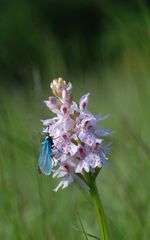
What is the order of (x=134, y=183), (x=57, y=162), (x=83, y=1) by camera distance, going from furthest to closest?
(x=83, y=1) < (x=134, y=183) < (x=57, y=162)

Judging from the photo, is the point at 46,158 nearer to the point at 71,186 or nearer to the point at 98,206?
the point at 98,206

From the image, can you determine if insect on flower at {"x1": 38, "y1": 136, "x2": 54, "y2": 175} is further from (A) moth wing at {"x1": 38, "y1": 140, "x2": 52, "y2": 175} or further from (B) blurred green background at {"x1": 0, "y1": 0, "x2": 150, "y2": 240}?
(B) blurred green background at {"x1": 0, "y1": 0, "x2": 150, "y2": 240}

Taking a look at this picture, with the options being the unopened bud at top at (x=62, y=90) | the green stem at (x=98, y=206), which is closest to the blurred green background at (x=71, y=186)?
the green stem at (x=98, y=206)

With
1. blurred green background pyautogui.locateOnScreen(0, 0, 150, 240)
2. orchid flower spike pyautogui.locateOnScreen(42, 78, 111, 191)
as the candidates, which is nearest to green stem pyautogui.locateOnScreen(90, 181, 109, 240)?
orchid flower spike pyautogui.locateOnScreen(42, 78, 111, 191)

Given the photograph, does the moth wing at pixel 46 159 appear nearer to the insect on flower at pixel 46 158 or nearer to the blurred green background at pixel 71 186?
the insect on flower at pixel 46 158

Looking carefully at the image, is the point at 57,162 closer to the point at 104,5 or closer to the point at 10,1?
the point at 104,5

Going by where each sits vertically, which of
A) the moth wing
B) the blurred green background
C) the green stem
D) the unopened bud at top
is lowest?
the green stem

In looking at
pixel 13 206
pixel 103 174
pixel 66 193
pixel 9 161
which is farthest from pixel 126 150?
pixel 13 206

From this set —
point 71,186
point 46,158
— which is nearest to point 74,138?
point 46,158
